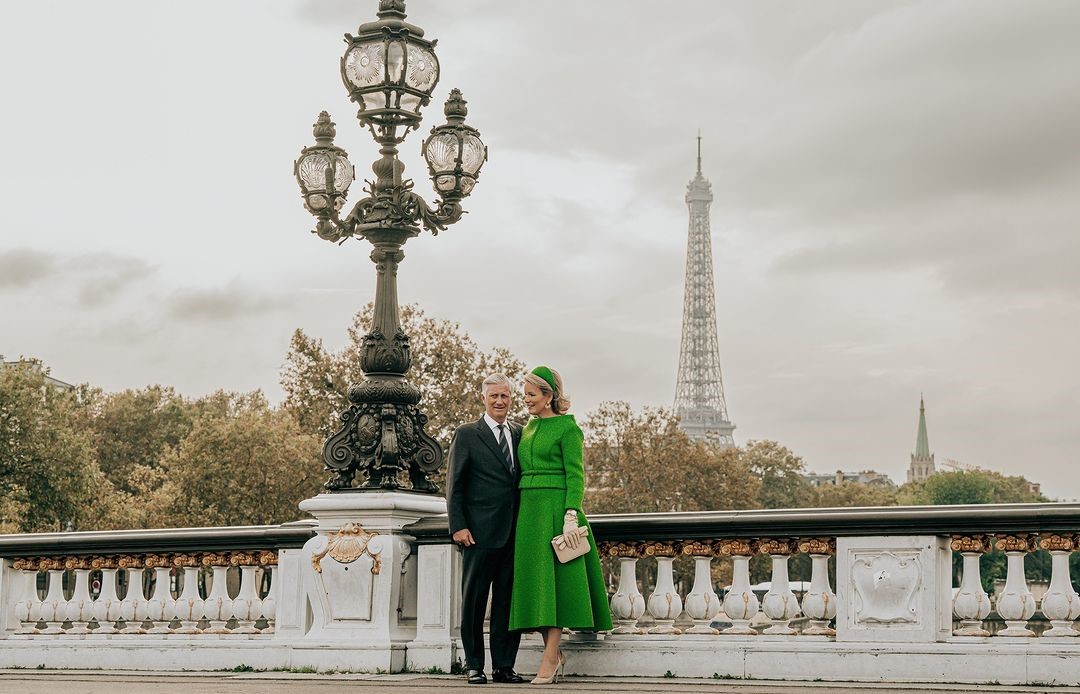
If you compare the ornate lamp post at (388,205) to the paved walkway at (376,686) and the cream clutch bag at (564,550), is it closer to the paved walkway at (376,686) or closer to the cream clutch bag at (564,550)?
the paved walkway at (376,686)

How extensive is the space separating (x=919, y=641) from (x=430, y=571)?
3639 millimetres

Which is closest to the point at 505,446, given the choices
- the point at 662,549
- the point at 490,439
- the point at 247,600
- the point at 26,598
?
the point at 490,439

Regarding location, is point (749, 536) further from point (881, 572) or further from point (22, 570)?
point (22, 570)

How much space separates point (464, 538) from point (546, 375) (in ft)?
4.04

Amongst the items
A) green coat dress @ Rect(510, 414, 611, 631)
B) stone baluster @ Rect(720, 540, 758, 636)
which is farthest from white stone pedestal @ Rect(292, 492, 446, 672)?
stone baluster @ Rect(720, 540, 758, 636)

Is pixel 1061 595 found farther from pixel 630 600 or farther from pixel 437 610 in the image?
pixel 437 610

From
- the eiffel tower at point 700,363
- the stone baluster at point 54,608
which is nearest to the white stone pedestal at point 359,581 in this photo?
the stone baluster at point 54,608

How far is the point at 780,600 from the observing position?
1089 centimetres

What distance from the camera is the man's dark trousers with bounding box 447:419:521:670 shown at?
36.2 ft

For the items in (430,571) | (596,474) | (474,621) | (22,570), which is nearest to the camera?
(474,621)

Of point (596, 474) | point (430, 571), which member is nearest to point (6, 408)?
point (596, 474)

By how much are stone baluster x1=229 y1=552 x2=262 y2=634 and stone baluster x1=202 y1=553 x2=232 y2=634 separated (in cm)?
8

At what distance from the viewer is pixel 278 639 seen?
40.8 ft

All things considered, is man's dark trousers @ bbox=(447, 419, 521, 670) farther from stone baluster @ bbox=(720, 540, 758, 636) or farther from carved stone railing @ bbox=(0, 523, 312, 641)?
carved stone railing @ bbox=(0, 523, 312, 641)
